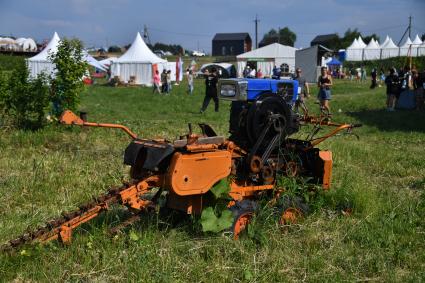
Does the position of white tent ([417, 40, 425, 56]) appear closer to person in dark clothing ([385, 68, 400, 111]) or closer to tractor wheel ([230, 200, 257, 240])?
person in dark clothing ([385, 68, 400, 111])

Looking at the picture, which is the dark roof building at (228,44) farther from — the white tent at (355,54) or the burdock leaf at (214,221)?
the burdock leaf at (214,221)

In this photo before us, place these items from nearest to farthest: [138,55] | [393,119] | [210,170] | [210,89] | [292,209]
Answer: [210,170] → [292,209] → [393,119] → [210,89] → [138,55]

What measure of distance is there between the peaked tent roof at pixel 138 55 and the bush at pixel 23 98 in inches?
1086

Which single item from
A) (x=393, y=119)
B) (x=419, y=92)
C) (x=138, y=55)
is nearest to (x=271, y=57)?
(x=138, y=55)

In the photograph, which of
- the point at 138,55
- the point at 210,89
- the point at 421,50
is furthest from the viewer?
the point at 421,50

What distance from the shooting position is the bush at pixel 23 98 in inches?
476

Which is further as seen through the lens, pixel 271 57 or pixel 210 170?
pixel 271 57

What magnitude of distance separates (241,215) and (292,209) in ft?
2.42

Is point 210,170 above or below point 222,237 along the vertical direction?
above

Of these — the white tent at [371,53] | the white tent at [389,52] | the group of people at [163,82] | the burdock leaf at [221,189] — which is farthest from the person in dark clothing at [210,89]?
the white tent at [371,53]

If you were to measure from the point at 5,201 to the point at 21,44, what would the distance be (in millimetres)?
78614

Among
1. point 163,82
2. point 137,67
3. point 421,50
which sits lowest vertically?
point 163,82

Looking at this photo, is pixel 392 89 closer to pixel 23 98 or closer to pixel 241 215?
pixel 23 98

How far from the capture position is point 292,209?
5707mm
